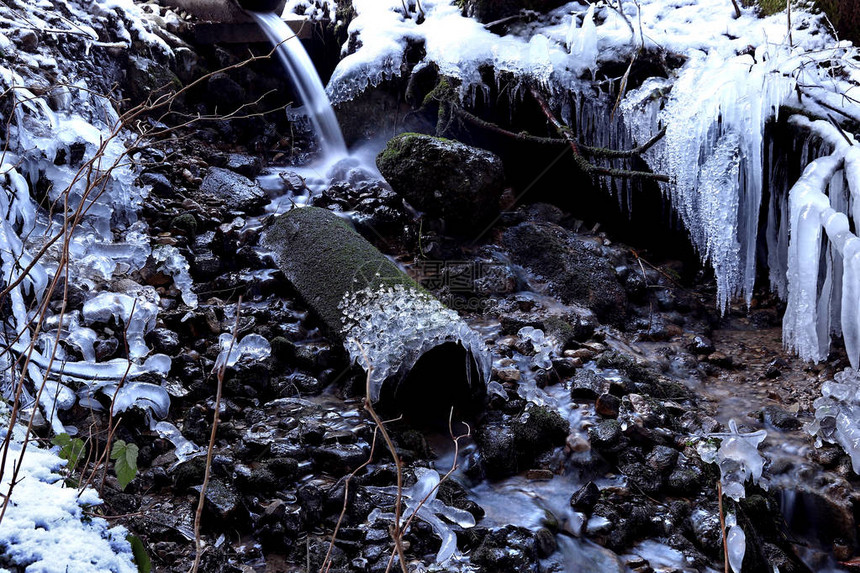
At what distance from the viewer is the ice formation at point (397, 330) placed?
10.5 feet

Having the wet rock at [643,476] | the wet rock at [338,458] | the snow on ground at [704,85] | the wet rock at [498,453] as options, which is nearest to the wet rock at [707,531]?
the wet rock at [643,476]

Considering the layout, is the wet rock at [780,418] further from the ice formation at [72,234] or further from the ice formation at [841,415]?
the ice formation at [72,234]

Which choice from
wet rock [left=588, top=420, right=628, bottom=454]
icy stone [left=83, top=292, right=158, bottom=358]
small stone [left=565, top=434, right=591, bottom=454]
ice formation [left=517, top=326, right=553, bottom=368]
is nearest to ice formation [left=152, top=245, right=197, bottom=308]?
icy stone [left=83, top=292, right=158, bottom=358]

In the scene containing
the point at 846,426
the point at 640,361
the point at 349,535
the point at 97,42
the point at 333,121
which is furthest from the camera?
the point at 333,121

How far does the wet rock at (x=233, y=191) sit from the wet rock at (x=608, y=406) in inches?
127

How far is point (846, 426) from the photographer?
3.16m

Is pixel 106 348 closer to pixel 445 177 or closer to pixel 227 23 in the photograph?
pixel 445 177

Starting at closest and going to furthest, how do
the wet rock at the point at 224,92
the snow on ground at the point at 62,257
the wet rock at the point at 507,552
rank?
the snow on ground at the point at 62,257, the wet rock at the point at 507,552, the wet rock at the point at 224,92

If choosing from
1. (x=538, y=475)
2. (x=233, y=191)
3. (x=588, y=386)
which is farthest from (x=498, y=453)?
(x=233, y=191)

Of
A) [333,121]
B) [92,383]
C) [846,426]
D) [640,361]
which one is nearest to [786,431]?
[846,426]

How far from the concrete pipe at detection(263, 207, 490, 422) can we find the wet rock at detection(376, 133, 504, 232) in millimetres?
1203

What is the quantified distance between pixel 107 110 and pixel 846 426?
5520mm

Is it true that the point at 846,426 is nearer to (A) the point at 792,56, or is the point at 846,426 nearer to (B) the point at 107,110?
(A) the point at 792,56

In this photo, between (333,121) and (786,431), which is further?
(333,121)
